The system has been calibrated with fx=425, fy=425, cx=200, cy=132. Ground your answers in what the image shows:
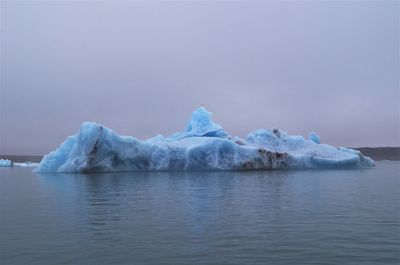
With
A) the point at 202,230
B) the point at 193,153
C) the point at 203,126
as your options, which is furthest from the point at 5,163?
the point at 202,230

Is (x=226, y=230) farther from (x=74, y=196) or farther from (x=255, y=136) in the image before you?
(x=255, y=136)

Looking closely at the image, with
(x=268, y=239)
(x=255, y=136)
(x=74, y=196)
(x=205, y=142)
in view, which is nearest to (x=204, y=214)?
(x=268, y=239)

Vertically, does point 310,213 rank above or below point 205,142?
below

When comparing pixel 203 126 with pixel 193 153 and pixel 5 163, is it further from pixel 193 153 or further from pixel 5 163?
pixel 5 163

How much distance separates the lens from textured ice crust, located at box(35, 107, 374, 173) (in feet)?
108

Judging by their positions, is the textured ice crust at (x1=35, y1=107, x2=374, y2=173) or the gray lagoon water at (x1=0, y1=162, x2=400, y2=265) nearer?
the gray lagoon water at (x1=0, y1=162, x2=400, y2=265)

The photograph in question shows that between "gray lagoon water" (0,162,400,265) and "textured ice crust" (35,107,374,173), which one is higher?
"textured ice crust" (35,107,374,173)

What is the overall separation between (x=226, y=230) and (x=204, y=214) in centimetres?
249

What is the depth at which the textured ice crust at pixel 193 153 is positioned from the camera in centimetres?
3288

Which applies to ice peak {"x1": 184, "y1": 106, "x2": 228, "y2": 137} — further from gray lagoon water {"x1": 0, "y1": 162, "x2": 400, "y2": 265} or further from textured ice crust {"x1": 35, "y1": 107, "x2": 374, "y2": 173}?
gray lagoon water {"x1": 0, "y1": 162, "x2": 400, "y2": 265}

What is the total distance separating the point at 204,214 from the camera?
39.7 feet

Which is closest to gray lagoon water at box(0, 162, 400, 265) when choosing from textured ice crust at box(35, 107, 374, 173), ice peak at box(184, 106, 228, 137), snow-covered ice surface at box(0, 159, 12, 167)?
textured ice crust at box(35, 107, 374, 173)

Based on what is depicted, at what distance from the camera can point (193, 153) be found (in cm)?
3519

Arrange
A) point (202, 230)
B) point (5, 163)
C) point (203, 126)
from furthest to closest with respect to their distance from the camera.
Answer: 1. point (5, 163)
2. point (203, 126)
3. point (202, 230)
